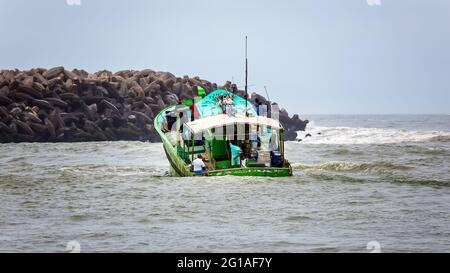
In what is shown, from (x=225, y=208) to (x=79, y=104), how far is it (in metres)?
41.1

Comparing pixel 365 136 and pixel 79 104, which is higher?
A: pixel 79 104

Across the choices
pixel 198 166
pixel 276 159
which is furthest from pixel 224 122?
pixel 276 159

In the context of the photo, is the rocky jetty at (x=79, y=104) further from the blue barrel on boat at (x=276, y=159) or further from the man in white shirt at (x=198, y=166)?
the blue barrel on boat at (x=276, y=159)

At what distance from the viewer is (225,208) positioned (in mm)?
23641

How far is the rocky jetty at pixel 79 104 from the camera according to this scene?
2335 inches

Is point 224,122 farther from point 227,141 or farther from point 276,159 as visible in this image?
point 276,159

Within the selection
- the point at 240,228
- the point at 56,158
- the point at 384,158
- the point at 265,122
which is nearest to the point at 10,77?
the point at 56,158

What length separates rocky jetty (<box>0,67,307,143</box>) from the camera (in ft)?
195

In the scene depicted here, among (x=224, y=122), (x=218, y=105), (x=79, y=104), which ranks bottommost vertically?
(x=224, y=122)

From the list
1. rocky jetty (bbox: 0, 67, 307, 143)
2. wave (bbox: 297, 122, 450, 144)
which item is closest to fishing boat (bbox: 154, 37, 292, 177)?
rocky jetty (bbox: 0, 67, 307, 143)

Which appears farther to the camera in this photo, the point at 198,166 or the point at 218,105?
the point at 218,105

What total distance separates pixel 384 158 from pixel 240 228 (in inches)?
925

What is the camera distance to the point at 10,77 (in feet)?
223
